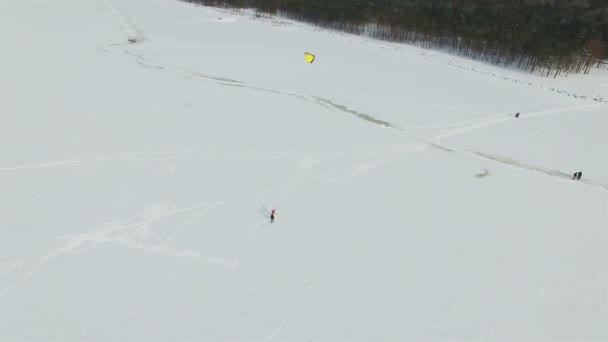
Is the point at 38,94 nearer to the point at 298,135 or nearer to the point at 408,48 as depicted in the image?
the point at 298,135

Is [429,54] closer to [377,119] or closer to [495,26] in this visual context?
[495,26]

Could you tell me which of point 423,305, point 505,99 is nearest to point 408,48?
point 505,99

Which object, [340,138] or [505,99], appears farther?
[505,99]

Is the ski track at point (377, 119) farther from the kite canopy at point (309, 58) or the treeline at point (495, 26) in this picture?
the kite canopy at point (309, 58)

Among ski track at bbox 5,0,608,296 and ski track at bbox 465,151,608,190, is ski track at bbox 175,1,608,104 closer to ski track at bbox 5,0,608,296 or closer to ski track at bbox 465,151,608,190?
ski track at bbox 5,0,608,296

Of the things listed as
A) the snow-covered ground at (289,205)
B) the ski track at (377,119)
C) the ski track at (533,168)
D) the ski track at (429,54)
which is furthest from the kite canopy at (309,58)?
the ski track at (533,168)

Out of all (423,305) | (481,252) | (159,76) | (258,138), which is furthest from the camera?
(159,76)
